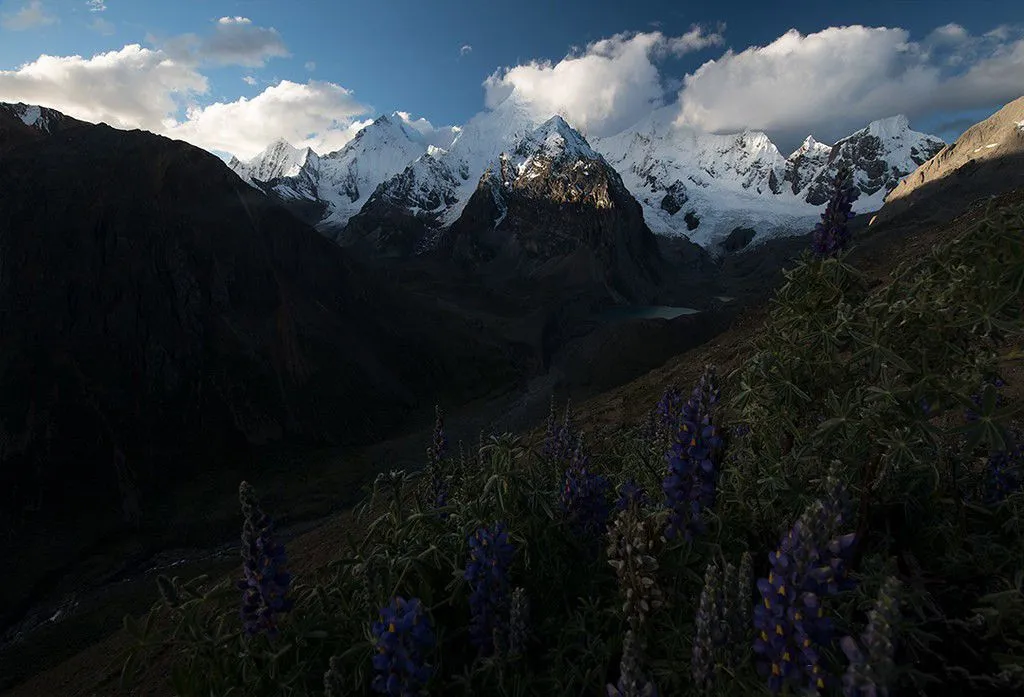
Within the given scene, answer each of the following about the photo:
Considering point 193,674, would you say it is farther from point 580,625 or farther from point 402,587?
point 580,625

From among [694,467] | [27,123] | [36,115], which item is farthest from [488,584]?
[36,115]

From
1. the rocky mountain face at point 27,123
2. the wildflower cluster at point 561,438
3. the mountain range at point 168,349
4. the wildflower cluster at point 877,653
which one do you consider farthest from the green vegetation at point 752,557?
the rocky mountain face at point 27,123

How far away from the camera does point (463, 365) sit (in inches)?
4203

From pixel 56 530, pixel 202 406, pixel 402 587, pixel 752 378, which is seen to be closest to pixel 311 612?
pixel 402 587

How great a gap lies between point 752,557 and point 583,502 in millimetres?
1250

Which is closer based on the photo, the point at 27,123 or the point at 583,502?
the point at 583,502

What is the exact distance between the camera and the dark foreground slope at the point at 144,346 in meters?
54.5

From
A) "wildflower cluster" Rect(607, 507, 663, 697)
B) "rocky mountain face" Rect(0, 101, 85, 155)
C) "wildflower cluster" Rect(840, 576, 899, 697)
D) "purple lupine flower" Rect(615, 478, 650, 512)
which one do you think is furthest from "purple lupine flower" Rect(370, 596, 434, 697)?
"rocky mountain face" Rect(0, 101, 85, 155)

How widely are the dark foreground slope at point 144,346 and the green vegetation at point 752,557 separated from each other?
5878cm

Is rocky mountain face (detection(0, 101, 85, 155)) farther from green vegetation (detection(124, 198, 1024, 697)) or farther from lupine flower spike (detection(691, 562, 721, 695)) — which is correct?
lupine flower spike (detection(691, 562, 721, 695))

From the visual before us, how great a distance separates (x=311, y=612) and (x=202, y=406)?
78.6 metres

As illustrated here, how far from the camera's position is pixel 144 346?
68.0m

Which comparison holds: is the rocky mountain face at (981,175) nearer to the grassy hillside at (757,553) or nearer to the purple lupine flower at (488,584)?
the grassy hillside at (757,553)

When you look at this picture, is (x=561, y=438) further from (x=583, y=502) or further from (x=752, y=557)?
(x=752, y=557)
